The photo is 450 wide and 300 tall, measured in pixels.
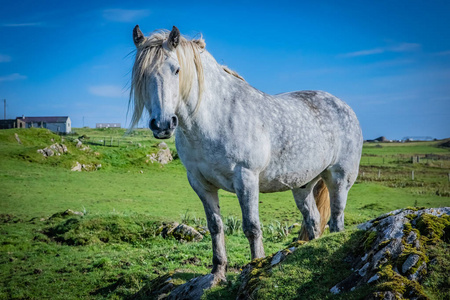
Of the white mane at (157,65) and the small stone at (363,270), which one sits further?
the white mane at (157,65)

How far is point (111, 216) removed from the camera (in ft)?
40.5

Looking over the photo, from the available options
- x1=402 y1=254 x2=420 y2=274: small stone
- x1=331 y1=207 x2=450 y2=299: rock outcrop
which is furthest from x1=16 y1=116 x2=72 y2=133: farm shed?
x1=402 y1=254 x2=420 y2=274: small stone

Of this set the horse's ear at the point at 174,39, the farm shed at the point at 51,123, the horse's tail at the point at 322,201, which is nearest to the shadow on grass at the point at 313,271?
the horse's ear at the point at 174,39

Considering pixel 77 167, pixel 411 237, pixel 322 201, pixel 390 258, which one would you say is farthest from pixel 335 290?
pixel 77 167

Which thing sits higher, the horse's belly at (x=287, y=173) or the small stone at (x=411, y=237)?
the horse's belly at (x=287, y=173)

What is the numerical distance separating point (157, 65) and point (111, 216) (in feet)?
29.4

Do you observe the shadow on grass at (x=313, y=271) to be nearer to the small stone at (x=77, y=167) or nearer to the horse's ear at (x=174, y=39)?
the horse's ear at (x=174, y=39)

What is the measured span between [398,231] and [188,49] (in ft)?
10.8

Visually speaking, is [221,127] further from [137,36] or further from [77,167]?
[77,167]

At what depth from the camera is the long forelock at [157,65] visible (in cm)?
455

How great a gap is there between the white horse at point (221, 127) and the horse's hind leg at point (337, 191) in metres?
0.48

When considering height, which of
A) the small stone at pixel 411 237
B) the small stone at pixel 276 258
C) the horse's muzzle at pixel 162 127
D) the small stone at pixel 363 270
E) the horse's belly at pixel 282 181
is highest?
the horse's muzzle at pixel 162 127

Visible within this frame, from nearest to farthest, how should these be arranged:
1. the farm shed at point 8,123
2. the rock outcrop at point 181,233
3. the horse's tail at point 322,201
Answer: the horse's tail at point 322,201, the rock outcrop at point 181,233, the farm shed at point 8,123

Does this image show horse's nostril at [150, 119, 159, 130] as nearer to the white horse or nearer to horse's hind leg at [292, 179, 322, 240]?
the white horse
